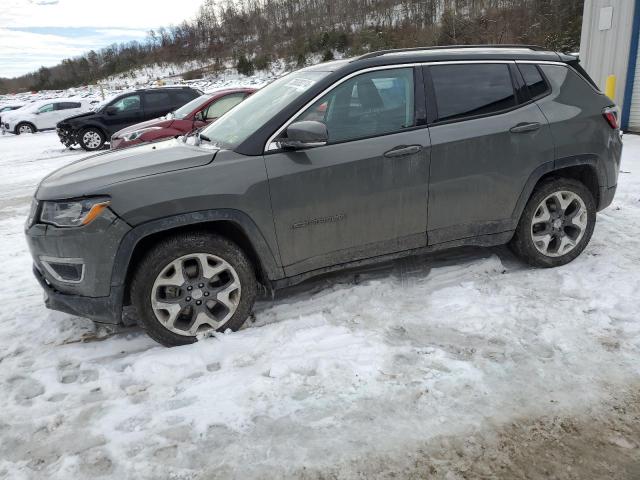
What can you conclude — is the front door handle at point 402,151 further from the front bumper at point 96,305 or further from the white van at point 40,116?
the white van at point 40,116

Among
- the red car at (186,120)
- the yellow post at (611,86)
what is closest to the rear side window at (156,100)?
the red car at (186,120)

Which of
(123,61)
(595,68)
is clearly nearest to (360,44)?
(595,68)

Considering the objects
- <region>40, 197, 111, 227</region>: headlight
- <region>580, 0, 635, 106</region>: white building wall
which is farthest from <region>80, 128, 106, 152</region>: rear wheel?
<region>580, 0, 635, 106</region>: white building wall

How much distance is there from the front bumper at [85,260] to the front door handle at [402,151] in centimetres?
179

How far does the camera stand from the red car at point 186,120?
31.7 ft

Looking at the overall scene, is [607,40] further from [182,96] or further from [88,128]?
[88,128]

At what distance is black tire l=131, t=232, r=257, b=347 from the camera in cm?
315

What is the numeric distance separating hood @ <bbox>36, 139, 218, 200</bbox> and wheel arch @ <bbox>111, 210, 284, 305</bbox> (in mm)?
337

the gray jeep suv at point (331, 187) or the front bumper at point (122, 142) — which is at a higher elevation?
the gray jeep suv at point (331, 187)

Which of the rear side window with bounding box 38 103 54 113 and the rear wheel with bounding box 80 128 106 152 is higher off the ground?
the rear side window with bounding box 38 103 54 113

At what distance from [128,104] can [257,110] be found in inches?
491

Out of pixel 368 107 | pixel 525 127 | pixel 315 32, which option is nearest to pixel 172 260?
pixel 368 107

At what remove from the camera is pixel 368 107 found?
11.7ft

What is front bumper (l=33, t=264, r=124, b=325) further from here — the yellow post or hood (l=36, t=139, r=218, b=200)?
the yellow post
